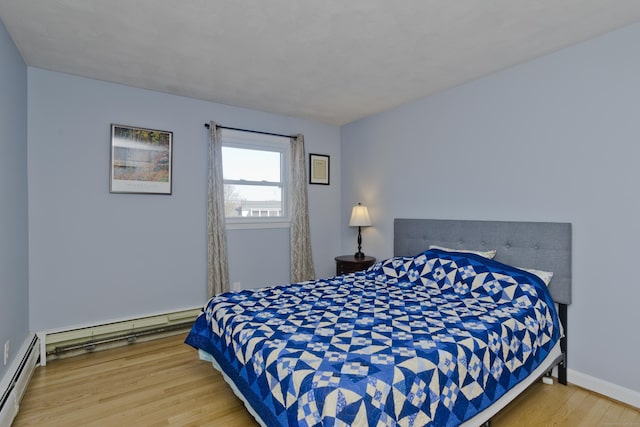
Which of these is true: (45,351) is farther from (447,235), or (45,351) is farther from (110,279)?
(447,235)

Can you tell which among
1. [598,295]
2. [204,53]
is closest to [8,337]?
[204,53]

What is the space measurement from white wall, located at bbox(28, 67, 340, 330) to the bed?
3.69 feet

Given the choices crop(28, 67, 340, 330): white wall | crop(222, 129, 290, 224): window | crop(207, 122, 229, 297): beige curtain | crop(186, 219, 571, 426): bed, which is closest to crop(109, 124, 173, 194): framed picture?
crop(28, 67, 340, 330): white wall

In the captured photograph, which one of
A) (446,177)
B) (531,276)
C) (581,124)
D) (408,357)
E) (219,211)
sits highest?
(581,124)

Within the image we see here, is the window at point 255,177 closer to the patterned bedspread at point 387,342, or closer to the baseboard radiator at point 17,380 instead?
the patterned bedspread at point 387,342

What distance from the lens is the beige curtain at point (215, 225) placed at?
11.3 feet

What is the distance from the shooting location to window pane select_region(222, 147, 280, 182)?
3699mm

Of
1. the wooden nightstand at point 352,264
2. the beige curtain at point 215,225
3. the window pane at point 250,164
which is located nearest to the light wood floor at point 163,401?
the beige curtain at point 215,225

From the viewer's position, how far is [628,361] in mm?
2123

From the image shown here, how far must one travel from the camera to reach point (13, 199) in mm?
2297

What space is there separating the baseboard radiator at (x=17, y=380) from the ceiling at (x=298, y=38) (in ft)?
6.86

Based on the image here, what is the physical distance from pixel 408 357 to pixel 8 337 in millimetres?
2388

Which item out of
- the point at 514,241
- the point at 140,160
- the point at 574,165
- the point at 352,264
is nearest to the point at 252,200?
the point at 140,160

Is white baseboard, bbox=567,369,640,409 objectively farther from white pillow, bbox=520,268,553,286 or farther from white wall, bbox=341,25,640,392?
white pillow, bbox=520,268,553,286
